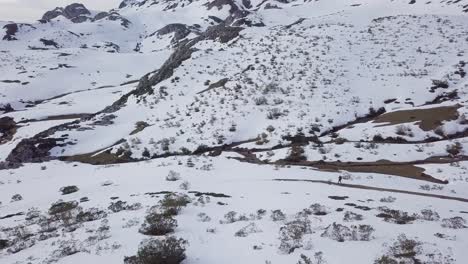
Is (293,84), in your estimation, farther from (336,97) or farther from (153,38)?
(153,38)

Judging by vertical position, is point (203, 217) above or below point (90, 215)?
below

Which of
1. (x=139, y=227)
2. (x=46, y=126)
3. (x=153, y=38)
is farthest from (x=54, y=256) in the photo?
(x=153, y=38)

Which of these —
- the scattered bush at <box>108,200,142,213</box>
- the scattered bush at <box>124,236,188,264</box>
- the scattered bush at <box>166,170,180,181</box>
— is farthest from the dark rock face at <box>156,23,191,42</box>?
the scattered bush at <box>124,236,188,264</box>

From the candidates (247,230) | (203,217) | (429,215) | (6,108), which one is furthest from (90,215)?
(6,108)

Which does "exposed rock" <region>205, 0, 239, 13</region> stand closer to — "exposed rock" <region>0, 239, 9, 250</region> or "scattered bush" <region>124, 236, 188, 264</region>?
"exposed rock" <region>0, 239, 9, 250</region>

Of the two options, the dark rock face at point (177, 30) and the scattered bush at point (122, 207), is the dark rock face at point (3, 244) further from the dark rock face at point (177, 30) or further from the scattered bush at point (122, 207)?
the dark rock face at point (177, 30)

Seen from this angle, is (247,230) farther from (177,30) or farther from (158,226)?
(177,30)
